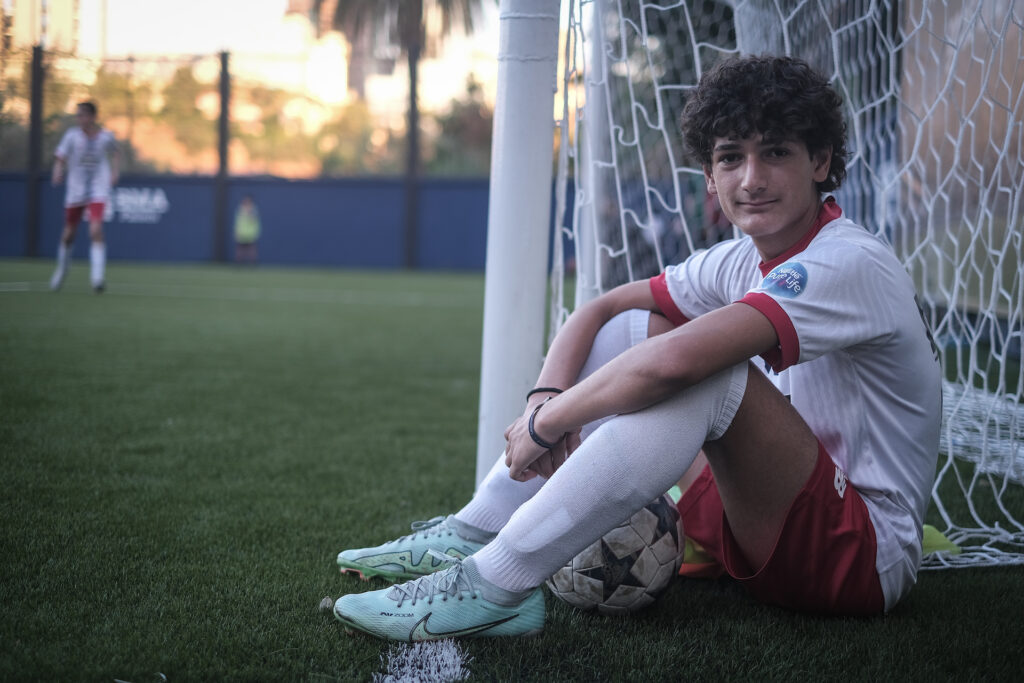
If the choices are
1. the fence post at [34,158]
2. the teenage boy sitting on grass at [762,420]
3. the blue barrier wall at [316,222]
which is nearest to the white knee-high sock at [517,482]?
the teenage boy sitting on grass at [762,420]

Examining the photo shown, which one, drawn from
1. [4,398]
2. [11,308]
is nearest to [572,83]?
[4,398]

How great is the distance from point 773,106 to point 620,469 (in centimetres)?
72

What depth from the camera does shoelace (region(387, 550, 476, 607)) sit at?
1526 millimetres

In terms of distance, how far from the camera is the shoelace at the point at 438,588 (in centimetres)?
153

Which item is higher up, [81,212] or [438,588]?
[81,212]

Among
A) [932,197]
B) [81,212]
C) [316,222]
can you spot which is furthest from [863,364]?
[316,222]

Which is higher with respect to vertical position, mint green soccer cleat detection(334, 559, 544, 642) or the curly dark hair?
the curly dark hair

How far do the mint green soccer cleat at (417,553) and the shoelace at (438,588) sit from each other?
265mm

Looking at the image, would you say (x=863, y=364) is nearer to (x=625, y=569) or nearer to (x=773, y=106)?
(x=773, y=106)

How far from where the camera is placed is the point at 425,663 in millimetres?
1497

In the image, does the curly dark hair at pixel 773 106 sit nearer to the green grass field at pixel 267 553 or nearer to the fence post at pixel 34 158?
the green grass field at pixel 267 553

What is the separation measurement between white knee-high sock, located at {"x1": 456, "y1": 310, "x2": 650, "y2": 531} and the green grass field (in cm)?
24

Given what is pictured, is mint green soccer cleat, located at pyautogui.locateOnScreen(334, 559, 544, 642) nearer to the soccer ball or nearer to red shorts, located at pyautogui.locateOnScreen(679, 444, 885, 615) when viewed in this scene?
the soccer ball


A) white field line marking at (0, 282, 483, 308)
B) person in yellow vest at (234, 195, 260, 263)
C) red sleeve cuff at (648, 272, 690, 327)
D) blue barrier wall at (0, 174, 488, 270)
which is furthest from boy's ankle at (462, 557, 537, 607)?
person in yellow vest at (234, 195, 260, 263)
